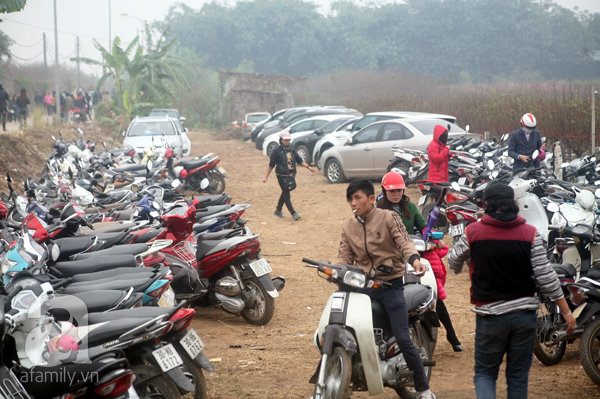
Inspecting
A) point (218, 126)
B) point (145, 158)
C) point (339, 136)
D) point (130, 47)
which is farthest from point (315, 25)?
point (145, 158)

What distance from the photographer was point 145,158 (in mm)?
13352

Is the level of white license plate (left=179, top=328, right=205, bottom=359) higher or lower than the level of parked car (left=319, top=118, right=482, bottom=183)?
lower

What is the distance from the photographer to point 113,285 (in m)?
4.00

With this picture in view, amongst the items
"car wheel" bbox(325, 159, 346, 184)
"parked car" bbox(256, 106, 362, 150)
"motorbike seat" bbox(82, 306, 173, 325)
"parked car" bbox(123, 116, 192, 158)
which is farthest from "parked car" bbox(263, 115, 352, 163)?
"motorbike seat" bbox(82, 306, 173, 325)

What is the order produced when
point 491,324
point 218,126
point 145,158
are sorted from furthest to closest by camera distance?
point 218,126, point 145,158, point 491,324

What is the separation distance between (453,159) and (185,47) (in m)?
61.4

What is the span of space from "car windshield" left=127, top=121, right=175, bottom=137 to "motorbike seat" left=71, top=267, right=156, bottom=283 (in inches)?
519

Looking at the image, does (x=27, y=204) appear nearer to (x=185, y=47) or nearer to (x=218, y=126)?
(x=218, y=126)

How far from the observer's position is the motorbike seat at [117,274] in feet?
13.9

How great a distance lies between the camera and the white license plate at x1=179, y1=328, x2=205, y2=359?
3.67 meters

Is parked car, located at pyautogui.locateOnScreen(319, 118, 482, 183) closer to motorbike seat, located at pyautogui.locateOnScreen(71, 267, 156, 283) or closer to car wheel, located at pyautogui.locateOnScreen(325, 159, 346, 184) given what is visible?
car wheel, located at pyautogui.locateOnScreen(325, 159, 346, 184)

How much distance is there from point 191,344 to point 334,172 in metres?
12.2

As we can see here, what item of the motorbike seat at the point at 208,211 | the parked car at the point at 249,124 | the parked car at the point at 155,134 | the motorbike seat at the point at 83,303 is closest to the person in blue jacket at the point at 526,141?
the motorbike seat at the point at 208,211

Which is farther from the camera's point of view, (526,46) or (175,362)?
(526,46)
